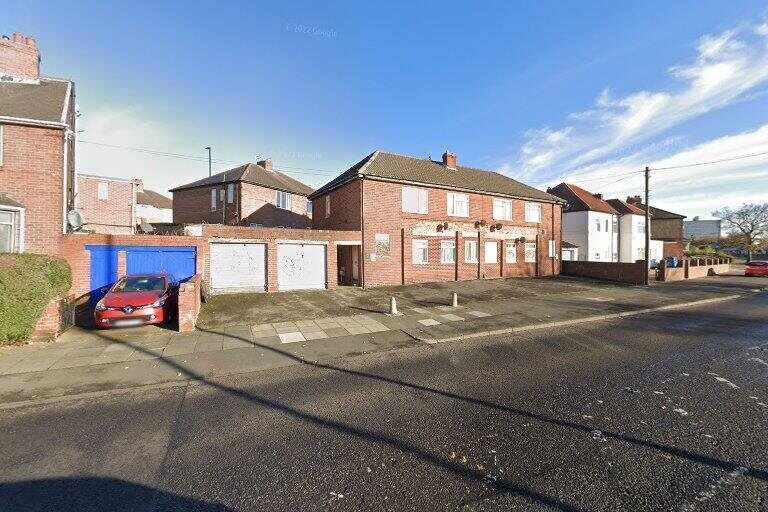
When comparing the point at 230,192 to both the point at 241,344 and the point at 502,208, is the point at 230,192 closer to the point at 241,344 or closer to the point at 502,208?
the point at 502,208

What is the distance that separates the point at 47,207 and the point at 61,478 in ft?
37.2

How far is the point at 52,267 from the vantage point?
8211 millimetres

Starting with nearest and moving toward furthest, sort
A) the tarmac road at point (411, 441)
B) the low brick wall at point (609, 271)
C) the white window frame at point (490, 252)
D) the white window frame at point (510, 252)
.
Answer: the tarmac road at point (411, 441), the low brick wall at point (609, 271), the white window frame at point (490, 252), the white window frame at point (510, 252)

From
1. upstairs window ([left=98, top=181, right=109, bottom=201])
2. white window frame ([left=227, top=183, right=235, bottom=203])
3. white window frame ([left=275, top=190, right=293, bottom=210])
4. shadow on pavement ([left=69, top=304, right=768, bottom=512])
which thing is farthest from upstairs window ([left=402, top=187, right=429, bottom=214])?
upstairs window ([left=98, top=181, right=109, bottom=201])

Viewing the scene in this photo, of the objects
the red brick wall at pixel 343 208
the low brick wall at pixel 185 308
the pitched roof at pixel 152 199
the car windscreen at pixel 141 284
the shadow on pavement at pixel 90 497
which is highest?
the pitched roof at pixel 152 199

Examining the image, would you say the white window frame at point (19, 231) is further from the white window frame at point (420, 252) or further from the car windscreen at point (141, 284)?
the white window frame at point (420, 252)

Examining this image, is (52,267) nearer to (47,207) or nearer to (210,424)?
(47,207)

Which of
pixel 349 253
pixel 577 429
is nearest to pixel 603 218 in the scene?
pixel 349 253

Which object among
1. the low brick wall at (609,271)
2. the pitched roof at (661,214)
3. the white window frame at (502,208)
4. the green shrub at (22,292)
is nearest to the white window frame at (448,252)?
the white window frame at (502,208)

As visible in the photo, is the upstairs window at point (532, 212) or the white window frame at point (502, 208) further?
the upstairs window at point (532, 212)

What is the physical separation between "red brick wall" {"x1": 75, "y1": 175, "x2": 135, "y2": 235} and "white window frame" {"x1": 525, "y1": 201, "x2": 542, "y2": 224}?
101 ft

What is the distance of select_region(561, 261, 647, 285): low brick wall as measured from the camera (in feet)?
69.8

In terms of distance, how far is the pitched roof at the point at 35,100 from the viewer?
1055 cm

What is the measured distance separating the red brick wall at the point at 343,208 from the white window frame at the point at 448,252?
593 centimetres
